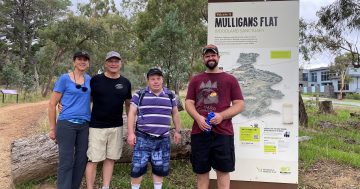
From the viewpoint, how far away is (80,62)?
464 cm

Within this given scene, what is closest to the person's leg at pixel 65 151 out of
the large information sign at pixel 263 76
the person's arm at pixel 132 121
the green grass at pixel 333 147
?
the person's arm at pixel 132 121

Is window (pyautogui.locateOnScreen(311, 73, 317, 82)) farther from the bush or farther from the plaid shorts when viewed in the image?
the plaid shorts

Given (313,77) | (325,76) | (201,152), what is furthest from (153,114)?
(313,77)

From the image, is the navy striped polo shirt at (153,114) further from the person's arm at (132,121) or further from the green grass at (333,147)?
the green grass at (333,147)

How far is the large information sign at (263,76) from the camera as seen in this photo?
200 inches

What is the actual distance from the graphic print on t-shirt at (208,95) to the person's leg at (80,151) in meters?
1.41

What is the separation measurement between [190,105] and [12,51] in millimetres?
40830

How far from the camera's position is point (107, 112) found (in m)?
4.65

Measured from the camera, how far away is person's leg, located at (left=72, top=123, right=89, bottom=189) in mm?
4637

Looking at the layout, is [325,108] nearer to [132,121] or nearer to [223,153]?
[223,153]

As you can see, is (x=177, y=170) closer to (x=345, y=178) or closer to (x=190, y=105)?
(x=190, y=105)

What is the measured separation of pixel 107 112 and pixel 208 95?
123cm

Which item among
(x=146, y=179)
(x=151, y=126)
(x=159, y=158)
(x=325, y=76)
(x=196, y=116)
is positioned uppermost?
Answer: (x=325, y=76)

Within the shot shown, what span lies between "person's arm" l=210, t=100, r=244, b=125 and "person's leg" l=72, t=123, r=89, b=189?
1541 mm
